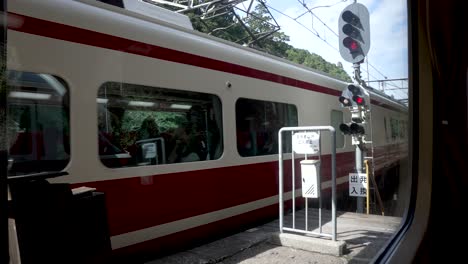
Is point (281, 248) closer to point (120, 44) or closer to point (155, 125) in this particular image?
point (155, 125)

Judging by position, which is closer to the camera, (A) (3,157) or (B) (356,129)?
(A) (3,157)

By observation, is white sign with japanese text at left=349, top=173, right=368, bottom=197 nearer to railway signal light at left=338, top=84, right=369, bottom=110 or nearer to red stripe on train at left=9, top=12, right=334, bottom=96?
railway signal light at left=338, top=84, right=369, bottom=110

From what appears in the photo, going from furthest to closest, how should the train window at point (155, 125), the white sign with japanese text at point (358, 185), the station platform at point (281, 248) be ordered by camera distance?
the white sign with japanese text at point (358, 185)
the station platform at point (281, 248)
the train window at point (155, 125)

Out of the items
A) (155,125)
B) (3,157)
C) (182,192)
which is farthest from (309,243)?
(3,157)

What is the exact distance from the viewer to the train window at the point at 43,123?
5.65 ft

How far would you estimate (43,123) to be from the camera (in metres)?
1.84

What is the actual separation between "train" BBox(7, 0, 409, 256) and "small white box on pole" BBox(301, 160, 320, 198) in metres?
0.58

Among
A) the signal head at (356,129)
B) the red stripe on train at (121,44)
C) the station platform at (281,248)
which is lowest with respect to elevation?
the station platform at (281,248)

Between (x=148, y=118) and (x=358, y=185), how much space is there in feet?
6.71

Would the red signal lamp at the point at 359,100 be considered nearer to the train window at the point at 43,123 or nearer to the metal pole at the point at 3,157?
the train window at the point at 43,123

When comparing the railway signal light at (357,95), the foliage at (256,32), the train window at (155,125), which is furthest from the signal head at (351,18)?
the train window at (155,125)

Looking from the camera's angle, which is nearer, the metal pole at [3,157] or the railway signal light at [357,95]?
the metal pole at [3,157]

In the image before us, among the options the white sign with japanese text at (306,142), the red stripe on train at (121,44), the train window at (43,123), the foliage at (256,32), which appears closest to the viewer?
the train window at (43,123)

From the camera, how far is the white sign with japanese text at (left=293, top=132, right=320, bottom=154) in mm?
2854
